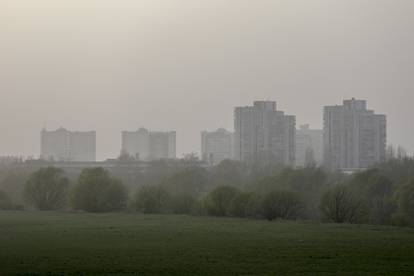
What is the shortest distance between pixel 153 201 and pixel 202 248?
43370 millimetres

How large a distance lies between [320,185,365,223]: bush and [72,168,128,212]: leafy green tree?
3009 cm

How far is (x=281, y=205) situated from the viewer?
252 ft

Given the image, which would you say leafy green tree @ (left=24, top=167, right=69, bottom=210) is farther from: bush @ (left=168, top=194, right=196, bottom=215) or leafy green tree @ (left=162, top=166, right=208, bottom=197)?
bush @ (left=168, top=194, right=196, bottom=215)

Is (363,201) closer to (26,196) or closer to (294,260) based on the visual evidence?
(294,260)

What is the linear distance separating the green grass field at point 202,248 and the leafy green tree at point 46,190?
31.6m

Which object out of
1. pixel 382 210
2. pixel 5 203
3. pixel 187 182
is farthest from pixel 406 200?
pixel 5 203

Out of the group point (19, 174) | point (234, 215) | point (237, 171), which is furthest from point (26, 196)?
point (237, 171)

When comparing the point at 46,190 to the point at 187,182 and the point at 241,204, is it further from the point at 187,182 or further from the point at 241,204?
the point at 241,204

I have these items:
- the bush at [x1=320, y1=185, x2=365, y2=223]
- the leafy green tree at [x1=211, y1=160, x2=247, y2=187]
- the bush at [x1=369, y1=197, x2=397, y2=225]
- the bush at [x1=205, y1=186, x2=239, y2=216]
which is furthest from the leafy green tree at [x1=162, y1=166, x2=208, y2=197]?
the bush at [x1=320, y1=185, x2=365, y2=223]

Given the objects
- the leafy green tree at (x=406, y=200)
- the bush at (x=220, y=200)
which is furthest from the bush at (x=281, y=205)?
the leafy green tree at (x=406, y=200)

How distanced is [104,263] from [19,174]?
89976 millimetres

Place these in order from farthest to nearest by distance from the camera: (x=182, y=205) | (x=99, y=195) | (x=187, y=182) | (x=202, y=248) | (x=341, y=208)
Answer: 1. (x=187, y=182)
2. (x=99, y=195)
3. (x=182, y=205)
4. (x=341, y=208)
5. (x=202, y=248)

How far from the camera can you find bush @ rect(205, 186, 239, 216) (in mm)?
82125

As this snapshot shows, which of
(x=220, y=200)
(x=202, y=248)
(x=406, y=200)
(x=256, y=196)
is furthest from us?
(x=220, y=200)
